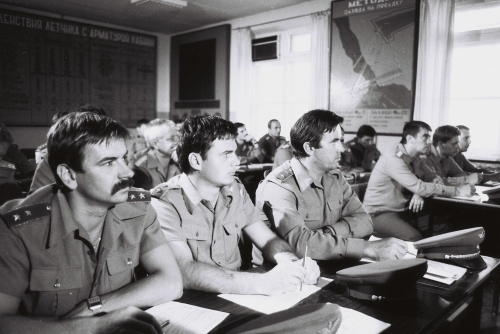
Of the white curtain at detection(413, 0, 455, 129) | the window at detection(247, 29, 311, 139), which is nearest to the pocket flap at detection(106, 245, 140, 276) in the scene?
the white curtain at detection(413, 0, 455, 129)

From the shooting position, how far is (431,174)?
13.1ft

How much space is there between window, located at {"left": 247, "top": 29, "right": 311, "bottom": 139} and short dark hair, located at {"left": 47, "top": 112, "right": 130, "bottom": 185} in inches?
240

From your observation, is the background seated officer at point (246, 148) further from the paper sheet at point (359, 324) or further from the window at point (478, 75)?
the paper sheet at point (359, 324)

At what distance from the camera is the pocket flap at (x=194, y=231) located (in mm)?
1633

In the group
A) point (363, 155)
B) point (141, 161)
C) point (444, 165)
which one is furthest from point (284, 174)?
point (363, 155)

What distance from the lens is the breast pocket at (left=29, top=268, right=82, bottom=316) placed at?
1163 millimetres

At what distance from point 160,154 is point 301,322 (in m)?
3.01

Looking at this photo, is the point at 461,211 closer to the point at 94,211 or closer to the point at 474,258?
the point at 474,258

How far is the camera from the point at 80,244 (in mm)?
1255

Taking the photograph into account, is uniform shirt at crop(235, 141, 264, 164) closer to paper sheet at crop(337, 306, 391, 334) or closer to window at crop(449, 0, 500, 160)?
window at crop(449, 0, 500, 160)

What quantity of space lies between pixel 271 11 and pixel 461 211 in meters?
5.33

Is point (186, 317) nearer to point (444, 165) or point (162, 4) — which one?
point (444, 165)

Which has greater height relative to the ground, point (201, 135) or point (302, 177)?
point (201, 135)

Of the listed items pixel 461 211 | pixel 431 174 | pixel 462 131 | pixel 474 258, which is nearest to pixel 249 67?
pixel 462 131
